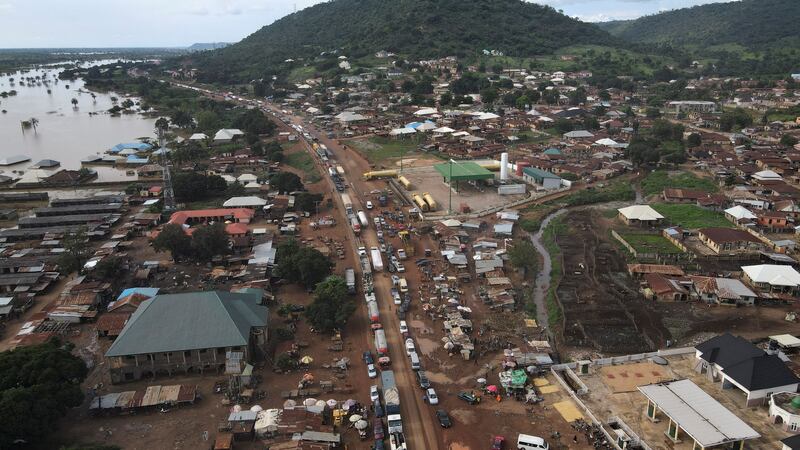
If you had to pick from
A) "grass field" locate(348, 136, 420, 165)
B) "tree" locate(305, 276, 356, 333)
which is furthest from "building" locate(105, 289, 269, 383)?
"grass field" locate(348, 136, 420, 165)

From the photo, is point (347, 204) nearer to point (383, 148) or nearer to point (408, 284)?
point (408, 284)

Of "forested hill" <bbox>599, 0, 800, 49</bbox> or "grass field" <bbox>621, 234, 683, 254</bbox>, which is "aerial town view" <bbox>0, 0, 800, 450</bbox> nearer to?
"grass field" <bbox>621, 234, 683, 254</bbox>

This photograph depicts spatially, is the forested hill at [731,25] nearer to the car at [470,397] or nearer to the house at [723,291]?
the house at [723,291]

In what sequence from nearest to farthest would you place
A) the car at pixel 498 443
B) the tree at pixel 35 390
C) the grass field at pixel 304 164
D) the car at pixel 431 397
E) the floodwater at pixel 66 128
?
the tree at pixel 35 390, the car at pixel 498 443, the car at pixel 431 397, the grass field at pixel 304 164, the floodwater at pixel 66 128

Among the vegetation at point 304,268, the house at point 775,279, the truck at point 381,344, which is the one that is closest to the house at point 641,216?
the house at point 775,279

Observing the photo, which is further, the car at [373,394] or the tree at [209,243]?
the tree at [209,243]

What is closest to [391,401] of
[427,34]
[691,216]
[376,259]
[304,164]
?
[376,259]

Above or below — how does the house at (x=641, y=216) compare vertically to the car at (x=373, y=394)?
above
